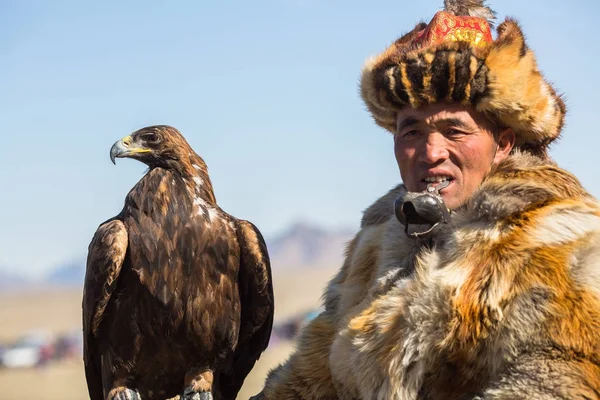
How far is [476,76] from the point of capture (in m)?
2.85

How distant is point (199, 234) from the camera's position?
14.1ft

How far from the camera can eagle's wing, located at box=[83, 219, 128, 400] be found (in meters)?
4.22

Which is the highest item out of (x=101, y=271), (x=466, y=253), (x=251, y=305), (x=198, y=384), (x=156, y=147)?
(x=156, y=147)

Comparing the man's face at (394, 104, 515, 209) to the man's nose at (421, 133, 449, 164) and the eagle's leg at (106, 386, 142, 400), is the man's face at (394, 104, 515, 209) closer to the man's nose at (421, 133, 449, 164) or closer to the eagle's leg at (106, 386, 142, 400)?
the man's nose at (421, 133, 449, 164)

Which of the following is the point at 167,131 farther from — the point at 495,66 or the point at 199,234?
the point at 495,66

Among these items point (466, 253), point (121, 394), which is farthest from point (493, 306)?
point (121, 394)

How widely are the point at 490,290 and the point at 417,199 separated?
38 cm

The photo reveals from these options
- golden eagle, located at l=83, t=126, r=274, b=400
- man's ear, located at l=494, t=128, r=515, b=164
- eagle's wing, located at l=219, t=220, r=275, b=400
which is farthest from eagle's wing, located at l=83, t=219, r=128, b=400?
man's ear, located at l=494, t=128, r=515, b=164

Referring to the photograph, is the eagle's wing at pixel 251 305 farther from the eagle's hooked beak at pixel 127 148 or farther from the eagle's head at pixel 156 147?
the eagle's hooked beak at pixel 127 148

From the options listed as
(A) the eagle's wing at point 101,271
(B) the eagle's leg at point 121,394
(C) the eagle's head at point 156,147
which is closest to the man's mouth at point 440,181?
(A) the eagle's wing at point 101,271

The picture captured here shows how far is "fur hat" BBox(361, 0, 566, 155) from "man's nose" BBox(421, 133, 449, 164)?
115 mm

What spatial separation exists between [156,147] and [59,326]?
44.4 metres

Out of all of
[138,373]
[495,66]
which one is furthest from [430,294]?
[138,373]

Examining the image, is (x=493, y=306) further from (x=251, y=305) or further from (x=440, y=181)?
(x=251, y=305)
